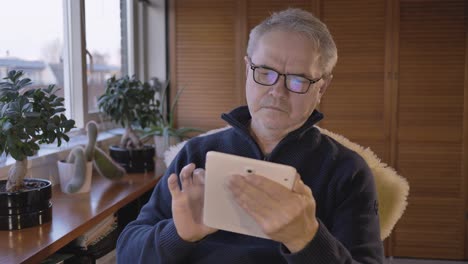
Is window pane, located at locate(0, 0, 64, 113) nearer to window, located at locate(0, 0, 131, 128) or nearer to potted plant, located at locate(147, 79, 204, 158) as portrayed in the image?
window, located at locate(0, 0, 131, 128)

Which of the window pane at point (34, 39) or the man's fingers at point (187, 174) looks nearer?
the man's fingers at point (187, 174)

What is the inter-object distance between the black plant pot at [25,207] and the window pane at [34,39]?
27.6 inches

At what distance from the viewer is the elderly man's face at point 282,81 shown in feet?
4.00

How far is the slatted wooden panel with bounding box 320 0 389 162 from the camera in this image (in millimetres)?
3445

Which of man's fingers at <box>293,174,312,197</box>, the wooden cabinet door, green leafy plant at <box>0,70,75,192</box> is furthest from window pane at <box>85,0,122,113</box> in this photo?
man's fingers at <box>293,174,312,197</box>

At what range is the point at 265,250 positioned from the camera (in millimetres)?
1248

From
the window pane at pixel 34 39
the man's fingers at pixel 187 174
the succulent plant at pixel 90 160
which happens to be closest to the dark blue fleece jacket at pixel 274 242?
the man's fingers at pixel 187 174

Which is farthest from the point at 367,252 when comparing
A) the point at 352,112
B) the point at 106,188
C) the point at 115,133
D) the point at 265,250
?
the point at 352,112

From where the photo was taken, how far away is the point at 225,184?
0.98m

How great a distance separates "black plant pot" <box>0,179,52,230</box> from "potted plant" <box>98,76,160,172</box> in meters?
0.94

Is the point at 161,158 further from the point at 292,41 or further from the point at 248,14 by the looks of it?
the point at 292,41

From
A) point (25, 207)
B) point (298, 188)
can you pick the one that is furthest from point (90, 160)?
point (298, 188)

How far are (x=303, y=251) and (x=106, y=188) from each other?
1.37 metres

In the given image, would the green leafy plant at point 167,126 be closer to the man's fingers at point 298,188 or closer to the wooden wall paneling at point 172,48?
the wooden wall paneling at point 172,48
